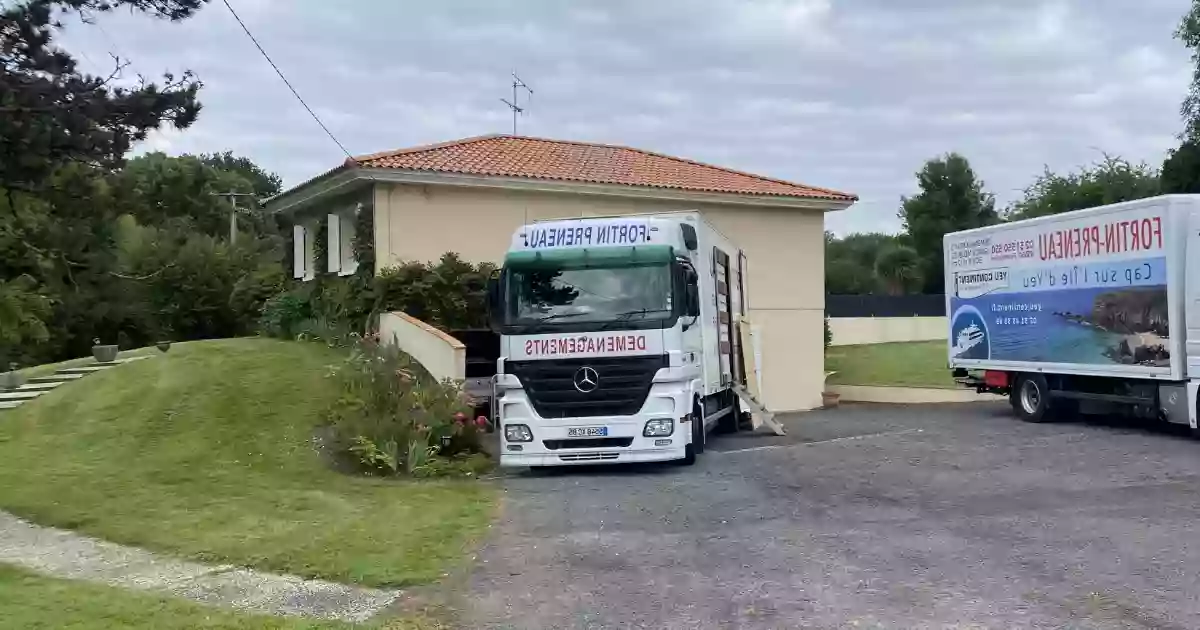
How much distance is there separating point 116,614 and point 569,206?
17157mm

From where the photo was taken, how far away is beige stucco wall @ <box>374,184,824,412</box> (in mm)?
21953

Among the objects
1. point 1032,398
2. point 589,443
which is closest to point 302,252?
point 589,443

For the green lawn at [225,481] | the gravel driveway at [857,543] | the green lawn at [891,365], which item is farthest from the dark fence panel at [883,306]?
the gravel driveway at [857,543]

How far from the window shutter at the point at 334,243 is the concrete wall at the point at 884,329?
26.6 meters

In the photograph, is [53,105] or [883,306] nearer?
[53,105]

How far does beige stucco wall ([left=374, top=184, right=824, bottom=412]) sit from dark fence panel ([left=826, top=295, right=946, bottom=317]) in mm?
20051

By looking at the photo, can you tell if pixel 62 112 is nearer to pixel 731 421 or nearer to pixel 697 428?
pixel 697 428

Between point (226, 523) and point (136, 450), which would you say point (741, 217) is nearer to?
point (136, 450)

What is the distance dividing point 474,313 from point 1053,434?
10.1 m

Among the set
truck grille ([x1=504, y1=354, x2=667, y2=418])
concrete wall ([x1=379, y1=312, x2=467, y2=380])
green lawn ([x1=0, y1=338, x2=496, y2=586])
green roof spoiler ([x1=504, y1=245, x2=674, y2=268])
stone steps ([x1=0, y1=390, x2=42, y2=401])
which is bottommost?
green lawn ([x1=0, y1=338, x2=496, y2=586])

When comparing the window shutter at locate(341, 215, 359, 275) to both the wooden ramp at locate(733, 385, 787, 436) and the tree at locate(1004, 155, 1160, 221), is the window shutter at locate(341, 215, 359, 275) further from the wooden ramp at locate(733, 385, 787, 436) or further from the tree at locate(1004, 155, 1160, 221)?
the tree at locate(1004, 155, 1160, 221)

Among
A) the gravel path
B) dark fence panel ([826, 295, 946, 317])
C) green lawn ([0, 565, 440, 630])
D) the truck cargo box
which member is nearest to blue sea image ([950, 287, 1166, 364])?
the truck cargo box

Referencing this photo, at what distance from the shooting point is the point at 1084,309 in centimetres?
1720

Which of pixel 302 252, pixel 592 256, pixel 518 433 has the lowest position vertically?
pixel 518 433
